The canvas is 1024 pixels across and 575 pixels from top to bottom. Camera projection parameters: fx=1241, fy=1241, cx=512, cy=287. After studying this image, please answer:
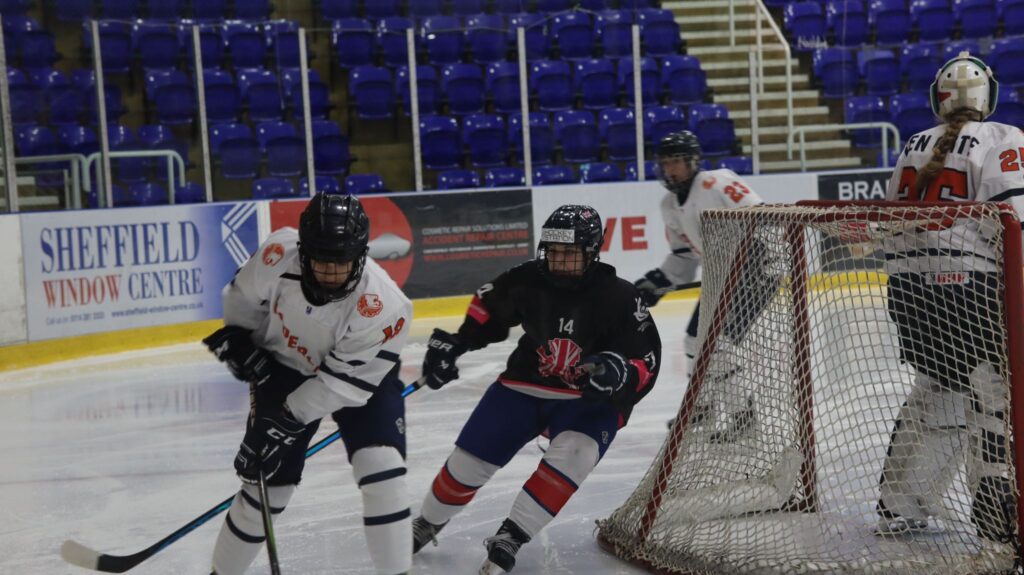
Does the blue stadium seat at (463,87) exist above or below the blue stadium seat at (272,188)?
above

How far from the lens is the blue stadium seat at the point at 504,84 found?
8.53 meters

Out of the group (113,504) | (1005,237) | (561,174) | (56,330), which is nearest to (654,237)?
(561,174)

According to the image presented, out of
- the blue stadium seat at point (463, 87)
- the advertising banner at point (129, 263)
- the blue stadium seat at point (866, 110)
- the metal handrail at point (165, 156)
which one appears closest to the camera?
the advertising banner at point (129, 263)

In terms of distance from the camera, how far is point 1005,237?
2.82 metres

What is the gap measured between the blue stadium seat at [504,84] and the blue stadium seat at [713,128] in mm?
1347

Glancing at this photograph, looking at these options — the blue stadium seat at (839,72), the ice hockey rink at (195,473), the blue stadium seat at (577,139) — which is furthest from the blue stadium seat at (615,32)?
the ice hockey rink at (195,473)

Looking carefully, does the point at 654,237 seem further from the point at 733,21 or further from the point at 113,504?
the point at 113,504

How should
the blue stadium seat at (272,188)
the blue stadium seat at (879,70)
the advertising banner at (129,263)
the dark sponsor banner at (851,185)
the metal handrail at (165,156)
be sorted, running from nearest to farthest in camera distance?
the advertising banner at (129,263)
the metal handrail at (165,156)
the blue stadium seat at (272,188)
the dark sponsor banner at (851,185)
the blue stadium seat at (879,70)

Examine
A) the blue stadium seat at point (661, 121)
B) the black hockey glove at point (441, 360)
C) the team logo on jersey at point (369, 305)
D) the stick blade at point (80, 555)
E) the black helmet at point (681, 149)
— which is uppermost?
the blue stadium seat at point (661, 121)

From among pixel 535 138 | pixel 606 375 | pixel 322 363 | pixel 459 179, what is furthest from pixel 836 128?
pixel 322 363

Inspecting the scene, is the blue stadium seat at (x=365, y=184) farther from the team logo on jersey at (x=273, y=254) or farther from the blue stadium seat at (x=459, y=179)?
the team logo on jersey at (x=273, y=254)

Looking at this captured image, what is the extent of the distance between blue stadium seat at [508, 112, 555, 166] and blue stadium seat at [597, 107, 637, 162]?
1.48 ft

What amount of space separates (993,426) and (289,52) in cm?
605

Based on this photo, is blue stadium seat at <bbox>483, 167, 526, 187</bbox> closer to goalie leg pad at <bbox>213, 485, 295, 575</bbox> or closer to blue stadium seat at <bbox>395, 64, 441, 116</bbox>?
blue stadium seat at <bbox>395, 64, 441, 116</bbox>
